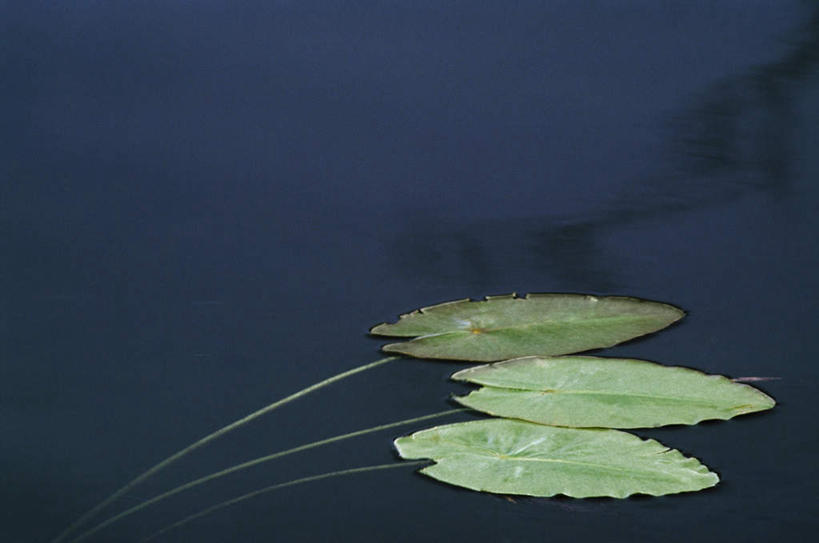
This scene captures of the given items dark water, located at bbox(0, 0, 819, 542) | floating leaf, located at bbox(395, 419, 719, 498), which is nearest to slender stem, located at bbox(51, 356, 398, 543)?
dark water, located at bbox(0, 0, 819, 542)

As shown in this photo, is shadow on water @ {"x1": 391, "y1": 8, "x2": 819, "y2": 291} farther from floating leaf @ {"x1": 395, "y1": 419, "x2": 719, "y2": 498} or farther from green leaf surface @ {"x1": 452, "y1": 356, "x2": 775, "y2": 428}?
floating leaf @ {"x1": 395, "y1": 419, "x2": 719, "y2": 498}

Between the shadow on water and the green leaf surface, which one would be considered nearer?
the green leaf surface

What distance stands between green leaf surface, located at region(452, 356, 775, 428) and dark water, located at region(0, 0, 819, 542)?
0.08ft

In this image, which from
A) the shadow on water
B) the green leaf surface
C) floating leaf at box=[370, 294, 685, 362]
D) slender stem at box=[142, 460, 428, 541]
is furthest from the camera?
the shadow on water

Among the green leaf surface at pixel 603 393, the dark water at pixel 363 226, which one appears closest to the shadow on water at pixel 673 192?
the dark water at pixel 363 226

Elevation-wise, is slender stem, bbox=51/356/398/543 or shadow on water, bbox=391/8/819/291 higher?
shadow on water, bbox=391/8/819/291

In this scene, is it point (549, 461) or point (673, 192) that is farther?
point (673, 192)

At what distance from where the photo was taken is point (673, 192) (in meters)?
1.43

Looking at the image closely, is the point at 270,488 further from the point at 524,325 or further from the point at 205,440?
the point at 524,325

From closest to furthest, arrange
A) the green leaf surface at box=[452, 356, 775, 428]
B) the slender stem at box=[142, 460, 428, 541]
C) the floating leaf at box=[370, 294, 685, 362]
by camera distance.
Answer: the slender stem at box=[142, 460, 428, 541], the green leaf surface at box=[452, 356, 775, 428], the floating leaf at box=[370, 294, 685, 362]

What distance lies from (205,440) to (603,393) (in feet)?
1.22

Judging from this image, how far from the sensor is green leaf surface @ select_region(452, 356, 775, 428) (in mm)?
1062

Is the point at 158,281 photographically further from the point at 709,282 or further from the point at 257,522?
the point at 709,282

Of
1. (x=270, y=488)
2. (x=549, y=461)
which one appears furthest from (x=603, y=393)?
(x=270, y=488)
